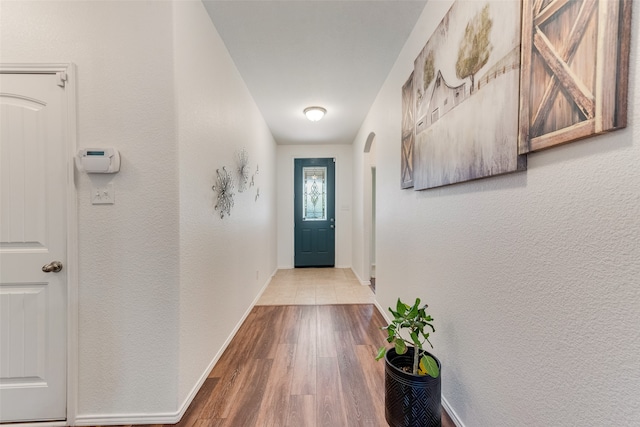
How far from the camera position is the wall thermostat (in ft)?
4.52

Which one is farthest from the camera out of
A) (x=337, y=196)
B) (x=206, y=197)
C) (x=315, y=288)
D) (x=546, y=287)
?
(x=337, y=196)

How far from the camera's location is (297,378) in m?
1.83

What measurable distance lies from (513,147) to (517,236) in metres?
0.34

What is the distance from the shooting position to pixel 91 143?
1425 millimetres

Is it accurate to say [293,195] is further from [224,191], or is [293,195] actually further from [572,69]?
[572,69]

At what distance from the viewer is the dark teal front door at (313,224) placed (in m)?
5.40

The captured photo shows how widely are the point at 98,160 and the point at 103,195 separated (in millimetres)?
188

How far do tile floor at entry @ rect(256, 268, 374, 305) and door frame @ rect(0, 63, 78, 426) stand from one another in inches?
78.7

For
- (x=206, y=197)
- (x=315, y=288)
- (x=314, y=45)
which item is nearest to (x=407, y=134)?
(x=314, y=45)

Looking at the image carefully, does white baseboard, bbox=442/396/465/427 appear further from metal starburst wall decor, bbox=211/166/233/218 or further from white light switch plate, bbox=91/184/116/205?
white light switch plate, bbox=91/184/116/205

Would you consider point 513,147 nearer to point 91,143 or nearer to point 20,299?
point 91,143

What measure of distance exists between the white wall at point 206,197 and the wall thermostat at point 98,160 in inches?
13.3

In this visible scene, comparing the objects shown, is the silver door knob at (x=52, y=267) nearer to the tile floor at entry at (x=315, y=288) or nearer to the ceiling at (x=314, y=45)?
the ceiling at (x=314, y=45)

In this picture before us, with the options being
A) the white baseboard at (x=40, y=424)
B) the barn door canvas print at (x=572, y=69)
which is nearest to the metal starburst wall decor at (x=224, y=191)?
the white baseboard at (x=40, y=424)
